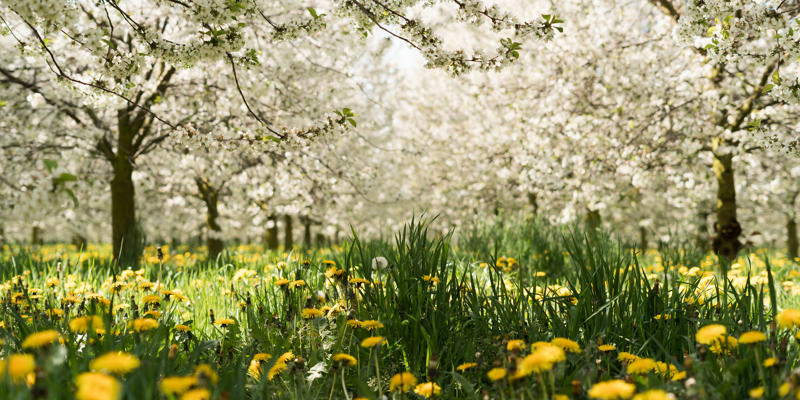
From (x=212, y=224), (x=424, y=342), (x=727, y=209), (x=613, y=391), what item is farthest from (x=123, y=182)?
(x=727, y=209)

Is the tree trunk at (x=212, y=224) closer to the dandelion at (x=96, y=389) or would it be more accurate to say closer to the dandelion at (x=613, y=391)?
the dandelion at (x=96, y=389)

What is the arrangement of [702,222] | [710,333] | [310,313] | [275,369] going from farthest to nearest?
[702,222] → [310,313] → [275,369] → [710,333]

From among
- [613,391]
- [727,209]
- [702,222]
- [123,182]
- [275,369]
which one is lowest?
[275,369]

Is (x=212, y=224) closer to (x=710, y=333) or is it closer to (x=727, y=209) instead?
(x=727, y=209)

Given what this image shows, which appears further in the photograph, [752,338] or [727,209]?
[727,209]

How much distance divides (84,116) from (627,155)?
7973mm

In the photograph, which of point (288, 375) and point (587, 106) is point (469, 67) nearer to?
point (288, 375)

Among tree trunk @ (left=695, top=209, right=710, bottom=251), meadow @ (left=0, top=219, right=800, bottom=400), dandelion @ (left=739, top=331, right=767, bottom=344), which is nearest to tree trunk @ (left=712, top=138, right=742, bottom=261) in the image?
meadow @ (left=0, top=219, right=800, bottom=400)

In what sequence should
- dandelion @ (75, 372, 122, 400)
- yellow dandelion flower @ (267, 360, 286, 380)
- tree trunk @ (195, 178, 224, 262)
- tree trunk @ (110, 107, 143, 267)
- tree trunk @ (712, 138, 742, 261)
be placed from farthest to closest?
tree trunk @ (195, 178, 224, 262), tree trunk @ (712, 138, 742, 261), tree trunk @ (110, 107, 143, 267), yellow dandelion flower @ (267, 360, 286, 380), dandelion @ (75, 372, 122, 400)

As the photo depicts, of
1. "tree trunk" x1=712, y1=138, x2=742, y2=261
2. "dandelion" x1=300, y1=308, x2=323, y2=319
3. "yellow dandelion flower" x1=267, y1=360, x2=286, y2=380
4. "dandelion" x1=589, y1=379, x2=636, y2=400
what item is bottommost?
"yellow dandelion flower" x1=267, y1=360, x2=286, y2=380

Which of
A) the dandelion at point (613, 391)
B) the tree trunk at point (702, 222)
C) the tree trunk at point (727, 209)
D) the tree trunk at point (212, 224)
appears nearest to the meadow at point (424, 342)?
the dandelion at point (613, 391)

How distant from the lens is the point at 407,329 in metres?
2.36

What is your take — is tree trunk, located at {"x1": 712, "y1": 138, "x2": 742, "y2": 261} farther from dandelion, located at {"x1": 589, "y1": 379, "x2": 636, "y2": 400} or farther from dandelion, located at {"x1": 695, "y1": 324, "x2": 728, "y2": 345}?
dandelion, located at {"x1": 589, "y1": 379, "x2": 636, "y2": 400}

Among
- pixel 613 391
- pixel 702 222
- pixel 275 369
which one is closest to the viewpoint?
pixel 613 391
